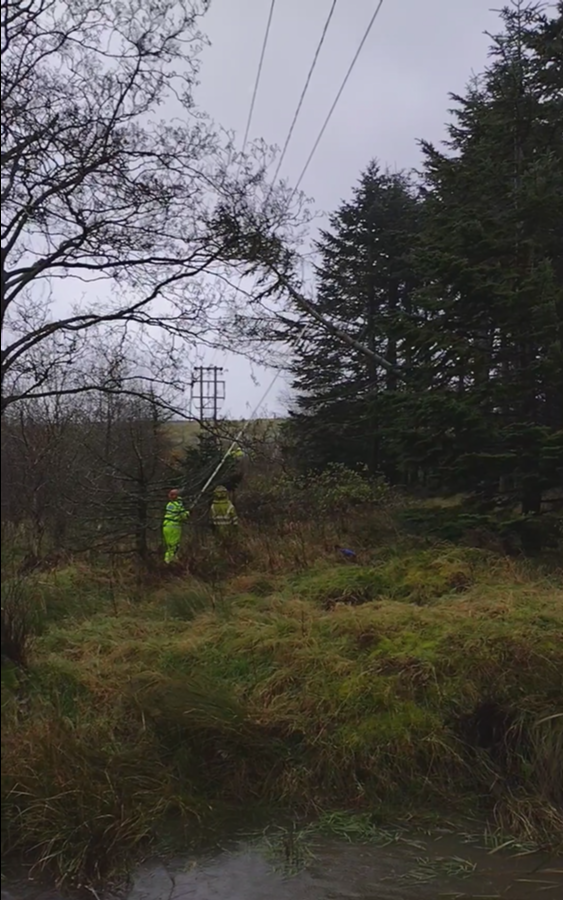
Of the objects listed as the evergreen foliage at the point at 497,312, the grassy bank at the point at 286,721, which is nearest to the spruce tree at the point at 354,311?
the evergreen foliage at the point at 497,312

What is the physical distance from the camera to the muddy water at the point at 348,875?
15.8 ft

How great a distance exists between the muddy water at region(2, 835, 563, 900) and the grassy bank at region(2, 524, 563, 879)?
0.86 ft

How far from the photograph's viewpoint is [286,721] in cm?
623

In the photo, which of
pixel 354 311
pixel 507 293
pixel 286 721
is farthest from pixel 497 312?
pixel 354 311

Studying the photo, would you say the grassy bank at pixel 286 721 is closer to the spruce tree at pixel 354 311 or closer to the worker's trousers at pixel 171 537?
the worker's trousers at pixel 171 537

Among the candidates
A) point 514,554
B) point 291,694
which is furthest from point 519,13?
point 291,694

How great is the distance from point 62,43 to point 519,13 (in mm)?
11574

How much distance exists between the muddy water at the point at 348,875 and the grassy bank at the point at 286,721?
0.26m

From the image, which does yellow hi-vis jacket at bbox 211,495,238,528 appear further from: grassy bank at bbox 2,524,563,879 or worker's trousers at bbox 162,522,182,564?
grassy bank at bbox 2,524,563,879

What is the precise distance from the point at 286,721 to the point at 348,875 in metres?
1.37

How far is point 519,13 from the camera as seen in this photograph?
15.4 m

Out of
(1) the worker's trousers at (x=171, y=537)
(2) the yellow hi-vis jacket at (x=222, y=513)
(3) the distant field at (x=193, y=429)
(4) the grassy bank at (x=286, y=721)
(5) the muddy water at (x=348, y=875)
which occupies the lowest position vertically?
(5) the muddy water at (x=348, y=875)

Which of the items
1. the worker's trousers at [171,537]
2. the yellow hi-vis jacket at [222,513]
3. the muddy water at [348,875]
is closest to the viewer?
the muddy water at [348,875]

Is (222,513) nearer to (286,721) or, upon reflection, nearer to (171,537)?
(171,537)
